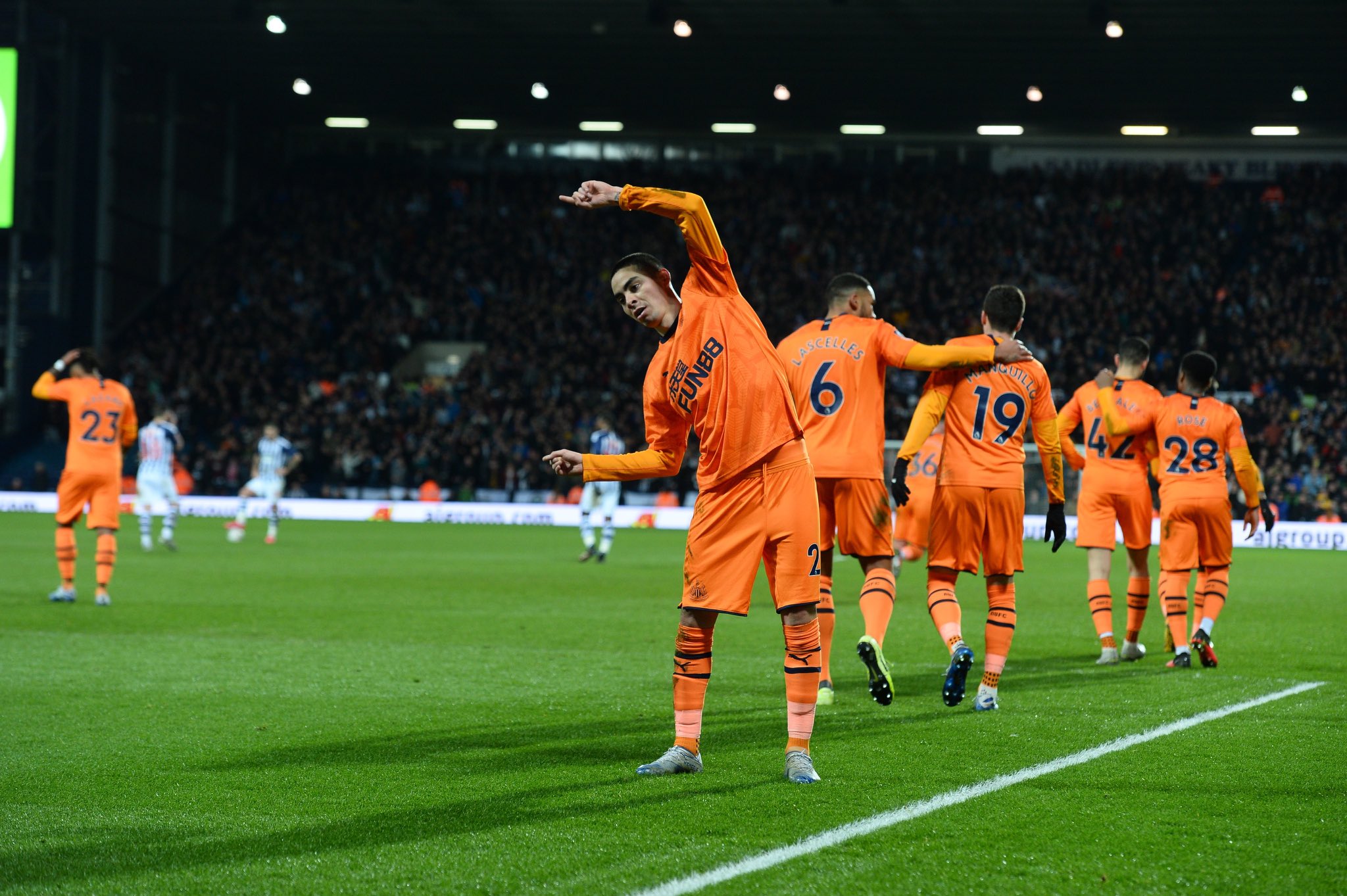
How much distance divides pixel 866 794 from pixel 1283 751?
7.51 feet

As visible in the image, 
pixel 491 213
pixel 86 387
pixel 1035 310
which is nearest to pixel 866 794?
pixel 86 387

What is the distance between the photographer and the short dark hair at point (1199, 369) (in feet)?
34.5

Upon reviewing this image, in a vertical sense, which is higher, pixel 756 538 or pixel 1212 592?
pixel 756 538

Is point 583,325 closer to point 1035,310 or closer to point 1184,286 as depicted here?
point 1035,310

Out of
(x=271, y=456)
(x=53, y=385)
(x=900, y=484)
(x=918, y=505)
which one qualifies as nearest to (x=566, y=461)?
(x=900, y=484)

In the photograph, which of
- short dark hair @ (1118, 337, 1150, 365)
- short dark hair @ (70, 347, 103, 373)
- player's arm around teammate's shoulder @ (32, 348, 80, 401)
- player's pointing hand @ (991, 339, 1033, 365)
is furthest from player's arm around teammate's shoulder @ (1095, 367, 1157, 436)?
player's arm around teammate's shoulder @ (32, 348, 80, 401)

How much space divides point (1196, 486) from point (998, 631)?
3223mm

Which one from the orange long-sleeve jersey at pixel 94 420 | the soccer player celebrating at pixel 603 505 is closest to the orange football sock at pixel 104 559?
the orange long-sleeve jersey at pixel 94 420

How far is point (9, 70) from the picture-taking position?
2864cm

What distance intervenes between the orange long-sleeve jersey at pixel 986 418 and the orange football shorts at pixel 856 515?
12.8 inches

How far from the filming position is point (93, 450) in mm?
13672

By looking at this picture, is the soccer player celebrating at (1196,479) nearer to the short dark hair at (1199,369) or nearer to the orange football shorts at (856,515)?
the short dark hair at (1199,369)

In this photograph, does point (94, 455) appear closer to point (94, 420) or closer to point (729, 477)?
point (94, 420)

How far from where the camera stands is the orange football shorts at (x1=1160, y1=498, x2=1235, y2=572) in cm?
1051
